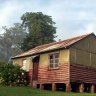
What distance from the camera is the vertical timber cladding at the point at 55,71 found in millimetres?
30950

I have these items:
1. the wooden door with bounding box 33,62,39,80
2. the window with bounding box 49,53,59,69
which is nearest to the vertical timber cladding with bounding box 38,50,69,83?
the window with bounding box 49,53,59,69

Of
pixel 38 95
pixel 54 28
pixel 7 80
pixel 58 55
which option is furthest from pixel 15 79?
pixel 54 28

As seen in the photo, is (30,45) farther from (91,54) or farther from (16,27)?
(16,27)

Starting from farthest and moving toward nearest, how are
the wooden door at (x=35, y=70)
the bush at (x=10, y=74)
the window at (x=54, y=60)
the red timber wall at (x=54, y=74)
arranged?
the wooden door at (x=35, y=70), the bush at (x=10, y=74), the window at (x=54, y=60), the red timber wall at (x=54, y=74)

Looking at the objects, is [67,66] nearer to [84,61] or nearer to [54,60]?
[54,60]

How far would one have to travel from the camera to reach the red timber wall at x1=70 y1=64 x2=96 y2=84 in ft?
102

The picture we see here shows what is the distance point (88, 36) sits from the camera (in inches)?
1332

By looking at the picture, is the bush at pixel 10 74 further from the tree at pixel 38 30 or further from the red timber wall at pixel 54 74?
the tree at pixel 38 30

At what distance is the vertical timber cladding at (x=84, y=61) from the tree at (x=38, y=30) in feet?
87.9

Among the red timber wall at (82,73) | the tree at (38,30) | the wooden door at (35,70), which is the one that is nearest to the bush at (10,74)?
the wooden door at (35,70)

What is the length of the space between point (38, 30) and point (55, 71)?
95.6ft

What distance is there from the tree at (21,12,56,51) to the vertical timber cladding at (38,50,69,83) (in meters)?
25.4

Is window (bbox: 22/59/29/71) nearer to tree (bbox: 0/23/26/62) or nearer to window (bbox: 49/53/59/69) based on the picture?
window (bbox: 49/53/59/69)

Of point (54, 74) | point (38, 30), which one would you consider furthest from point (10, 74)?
point (38, 30)
